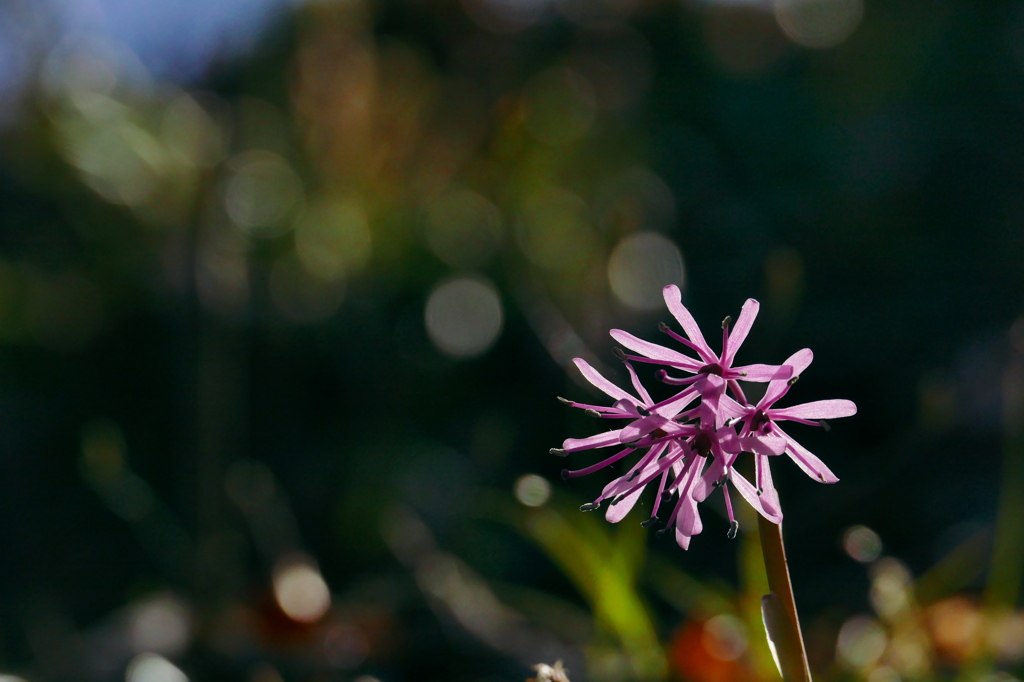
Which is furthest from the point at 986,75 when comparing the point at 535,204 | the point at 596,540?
the point at 596,540

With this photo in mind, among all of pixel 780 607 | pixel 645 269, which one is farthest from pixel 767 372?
pixel 645 269

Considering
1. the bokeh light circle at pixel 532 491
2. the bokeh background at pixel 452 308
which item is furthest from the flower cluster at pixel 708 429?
the bokeh background at pixel 452 308

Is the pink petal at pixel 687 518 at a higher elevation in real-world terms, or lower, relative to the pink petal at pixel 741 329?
lower

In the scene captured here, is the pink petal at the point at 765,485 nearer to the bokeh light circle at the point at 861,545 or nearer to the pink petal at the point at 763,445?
the pink petal at the point at 763,445

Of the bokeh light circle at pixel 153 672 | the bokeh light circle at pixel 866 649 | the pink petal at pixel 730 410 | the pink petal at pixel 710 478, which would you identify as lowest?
the bokeh light circle at pixel 153 672

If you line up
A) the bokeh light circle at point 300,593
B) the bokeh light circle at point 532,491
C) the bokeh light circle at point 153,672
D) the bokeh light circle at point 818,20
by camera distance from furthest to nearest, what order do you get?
the bokeh light circle at point 818,20, the bokeh light circle at point 300,593, the bokeh light circle at point 153,672, the bokeh light circle at point 532,491

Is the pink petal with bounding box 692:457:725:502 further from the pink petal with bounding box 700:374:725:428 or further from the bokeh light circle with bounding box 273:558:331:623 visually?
the bokeh light circle with bounding box 273:558:331:623
